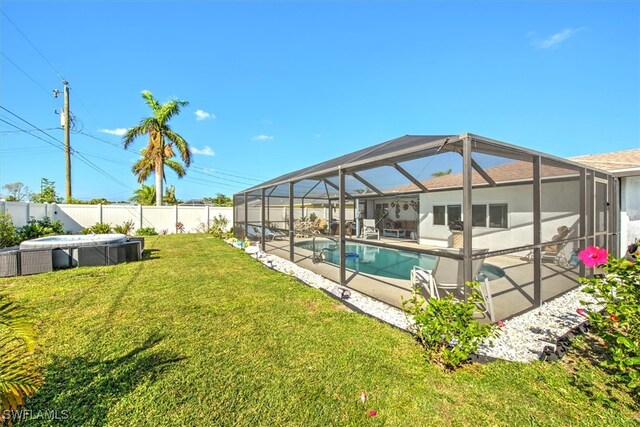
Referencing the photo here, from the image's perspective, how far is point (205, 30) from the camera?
10.2m

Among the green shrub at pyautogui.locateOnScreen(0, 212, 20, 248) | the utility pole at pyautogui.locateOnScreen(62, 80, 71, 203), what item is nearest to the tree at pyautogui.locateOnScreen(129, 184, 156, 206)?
the utility pole at pyautogui.locateOnScreen(62, 80, 71, 203)

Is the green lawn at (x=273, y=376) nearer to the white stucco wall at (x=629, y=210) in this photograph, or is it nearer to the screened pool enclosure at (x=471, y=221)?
the screened pool enclosure at (x=471, y=221)

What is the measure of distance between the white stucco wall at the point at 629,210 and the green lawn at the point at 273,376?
7.65 meters

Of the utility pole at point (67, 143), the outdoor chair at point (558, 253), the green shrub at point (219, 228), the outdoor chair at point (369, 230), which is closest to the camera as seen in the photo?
the outdoor chair at point (558, 253)

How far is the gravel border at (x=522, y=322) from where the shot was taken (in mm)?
3162

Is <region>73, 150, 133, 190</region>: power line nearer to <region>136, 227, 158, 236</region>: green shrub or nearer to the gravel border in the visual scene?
<region>136, 227, 158, 236</region>: green shrub

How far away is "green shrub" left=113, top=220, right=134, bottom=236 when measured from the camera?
15.9 m

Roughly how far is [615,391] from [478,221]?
31.6ft

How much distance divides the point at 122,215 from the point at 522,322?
66.7ft

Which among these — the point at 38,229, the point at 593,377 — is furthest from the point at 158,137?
the point at 593,377

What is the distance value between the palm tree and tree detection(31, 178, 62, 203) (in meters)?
5.61

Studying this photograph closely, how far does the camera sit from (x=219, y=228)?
17.4m

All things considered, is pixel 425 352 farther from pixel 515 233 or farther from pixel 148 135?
pixel 148 135

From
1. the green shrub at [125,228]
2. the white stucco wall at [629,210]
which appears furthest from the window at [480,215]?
the green shrub at [125,228]
